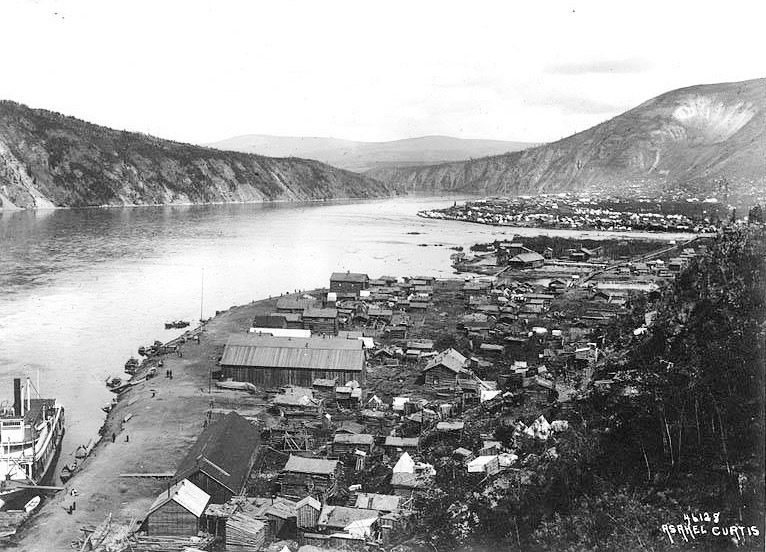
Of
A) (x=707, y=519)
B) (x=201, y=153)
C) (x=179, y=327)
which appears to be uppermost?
(x=201, y=153)

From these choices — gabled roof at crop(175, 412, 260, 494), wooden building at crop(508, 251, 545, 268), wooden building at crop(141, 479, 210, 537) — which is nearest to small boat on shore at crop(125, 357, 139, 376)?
gabled roof at crop(175, 412, 260, 494)

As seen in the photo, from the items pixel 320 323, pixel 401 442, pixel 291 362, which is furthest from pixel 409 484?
pixel 320 323

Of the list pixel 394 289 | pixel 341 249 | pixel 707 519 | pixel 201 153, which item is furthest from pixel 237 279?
pixel 201 153

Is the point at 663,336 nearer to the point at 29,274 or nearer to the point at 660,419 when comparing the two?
the point at 660,419

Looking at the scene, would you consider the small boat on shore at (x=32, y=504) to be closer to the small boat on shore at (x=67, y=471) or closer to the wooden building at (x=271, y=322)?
the small boat on shore at (x=67, y=471)

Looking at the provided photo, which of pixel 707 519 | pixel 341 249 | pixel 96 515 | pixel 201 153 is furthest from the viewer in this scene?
pixel 201 153

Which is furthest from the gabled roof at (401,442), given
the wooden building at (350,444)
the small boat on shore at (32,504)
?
the small boat on shore at (32,504)

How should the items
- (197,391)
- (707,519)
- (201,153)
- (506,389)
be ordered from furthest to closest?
(201,153) < (197,391) < (506,389) < (707,519)
